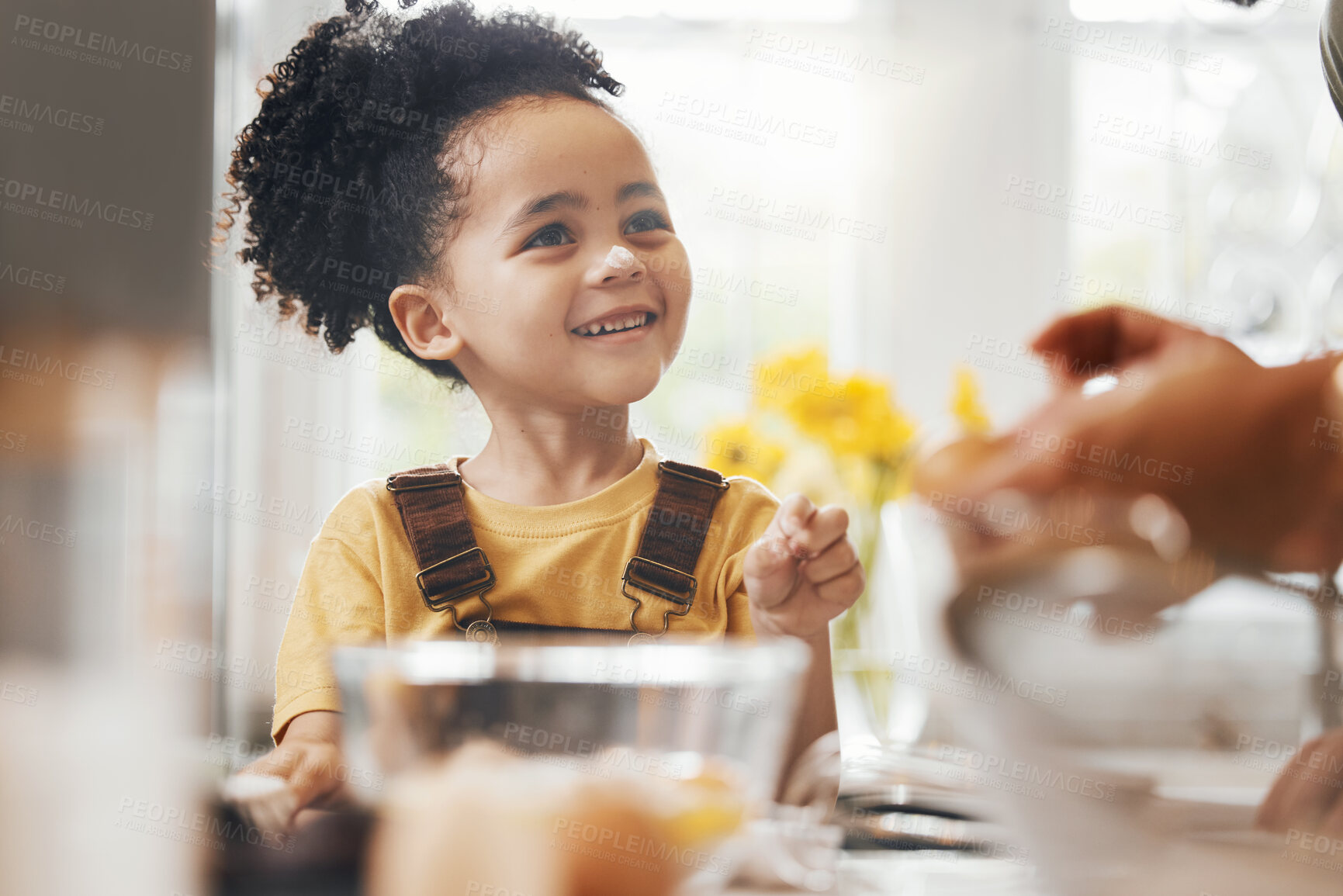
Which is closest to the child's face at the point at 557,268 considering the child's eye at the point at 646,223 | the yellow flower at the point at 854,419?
the child's eye at the point at 646,223

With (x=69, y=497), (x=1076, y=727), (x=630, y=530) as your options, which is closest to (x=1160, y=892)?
(x=1076, y=727)

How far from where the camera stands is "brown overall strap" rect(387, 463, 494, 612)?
0.18 metres

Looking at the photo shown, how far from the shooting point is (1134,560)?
21 cm

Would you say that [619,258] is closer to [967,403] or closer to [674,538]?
[674,538]

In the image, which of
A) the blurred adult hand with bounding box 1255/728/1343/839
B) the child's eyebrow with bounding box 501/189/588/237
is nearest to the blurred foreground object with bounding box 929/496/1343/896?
the blurred adult hand with bounding box 1255/728/1343/839

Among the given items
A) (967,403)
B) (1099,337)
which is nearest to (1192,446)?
(1099,337)

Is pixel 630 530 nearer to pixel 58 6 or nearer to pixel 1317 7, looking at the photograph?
pixel 58 6

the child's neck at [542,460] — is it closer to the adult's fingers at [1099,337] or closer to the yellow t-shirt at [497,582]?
the yellow t-shirt at [497,582]

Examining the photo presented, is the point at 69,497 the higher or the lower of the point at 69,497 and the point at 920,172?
the lower

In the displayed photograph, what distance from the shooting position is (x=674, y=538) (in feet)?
0.63

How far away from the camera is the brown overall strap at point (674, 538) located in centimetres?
19

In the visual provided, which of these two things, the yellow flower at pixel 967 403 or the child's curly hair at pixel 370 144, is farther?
the yellow flower at pixel 967 403

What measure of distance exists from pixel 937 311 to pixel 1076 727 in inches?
8.7

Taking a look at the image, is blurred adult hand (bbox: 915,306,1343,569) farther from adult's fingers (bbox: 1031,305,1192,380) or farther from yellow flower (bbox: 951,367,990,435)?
yellow flower (bbox: 951,367,990,435)
